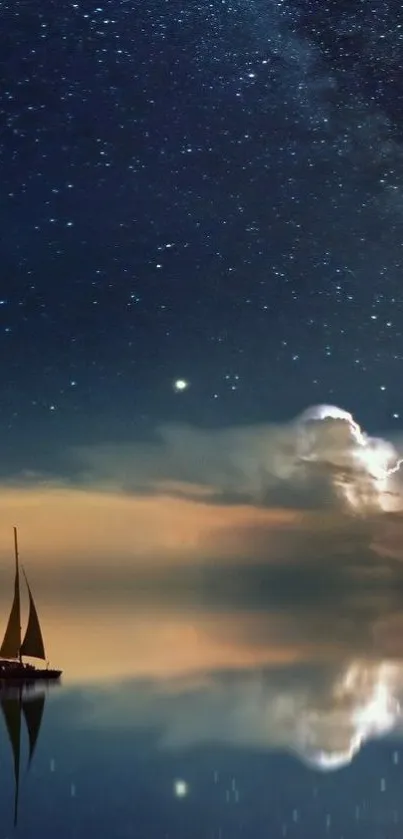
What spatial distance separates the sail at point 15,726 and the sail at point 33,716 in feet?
1.14

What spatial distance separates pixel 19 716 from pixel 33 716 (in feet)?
2.04

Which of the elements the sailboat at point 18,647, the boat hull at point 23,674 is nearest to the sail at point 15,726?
the boat hull at point 23,674

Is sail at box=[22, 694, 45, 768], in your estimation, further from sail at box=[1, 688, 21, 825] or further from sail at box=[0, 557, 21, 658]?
sail at box=[0, 557, 21, 658]

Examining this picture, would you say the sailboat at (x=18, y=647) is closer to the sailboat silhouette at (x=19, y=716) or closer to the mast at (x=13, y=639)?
the mast at (x=13, y=639)

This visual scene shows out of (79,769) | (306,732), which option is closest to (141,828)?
(79,769)

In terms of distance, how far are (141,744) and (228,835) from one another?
14933mm

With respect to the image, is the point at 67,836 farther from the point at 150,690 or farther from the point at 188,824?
the point at 150,690

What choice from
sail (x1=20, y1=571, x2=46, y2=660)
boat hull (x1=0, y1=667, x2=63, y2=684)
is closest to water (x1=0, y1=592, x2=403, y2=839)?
boat hull (x1=0, y1=667, x2=63, y2=684)

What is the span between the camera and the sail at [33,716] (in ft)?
125

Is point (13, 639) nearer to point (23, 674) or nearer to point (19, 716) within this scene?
point (23, 674)

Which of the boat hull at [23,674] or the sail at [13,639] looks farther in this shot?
the boat hull at [23,674]

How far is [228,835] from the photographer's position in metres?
24.1

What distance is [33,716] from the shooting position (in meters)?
44.2

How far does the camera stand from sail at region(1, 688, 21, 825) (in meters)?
29.9
